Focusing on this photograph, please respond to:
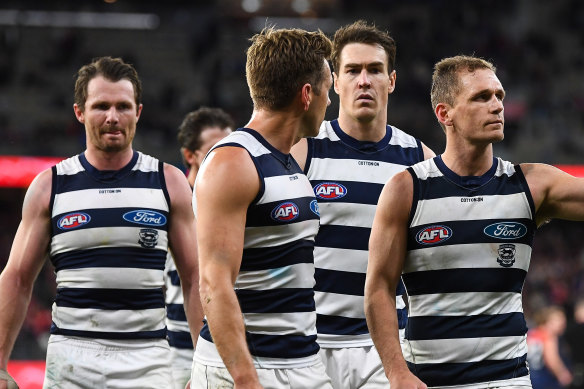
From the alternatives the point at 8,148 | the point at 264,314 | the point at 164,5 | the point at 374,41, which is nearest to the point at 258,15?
the point at 164,5

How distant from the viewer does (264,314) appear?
359 centimetres

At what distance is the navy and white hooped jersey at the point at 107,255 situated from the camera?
16.0ft

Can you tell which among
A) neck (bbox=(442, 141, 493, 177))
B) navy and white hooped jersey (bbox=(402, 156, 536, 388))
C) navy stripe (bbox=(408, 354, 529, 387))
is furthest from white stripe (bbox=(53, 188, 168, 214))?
navy stripe (bbox=(408, 354, 529, 387))

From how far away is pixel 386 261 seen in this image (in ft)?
13.6

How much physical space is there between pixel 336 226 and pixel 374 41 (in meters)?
1.09

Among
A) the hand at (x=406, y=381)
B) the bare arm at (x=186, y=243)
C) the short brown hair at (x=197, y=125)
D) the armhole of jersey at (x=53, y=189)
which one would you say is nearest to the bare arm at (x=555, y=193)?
the hand at (x=406, y=381)

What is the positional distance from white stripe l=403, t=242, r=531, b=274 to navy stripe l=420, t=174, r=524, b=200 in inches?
9.3

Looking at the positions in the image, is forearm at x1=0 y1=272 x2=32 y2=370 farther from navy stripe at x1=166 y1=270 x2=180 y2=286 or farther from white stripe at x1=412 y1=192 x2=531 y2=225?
white stripe at x1=412 y1=192 x2=531 y2=225

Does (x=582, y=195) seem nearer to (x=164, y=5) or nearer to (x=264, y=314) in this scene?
(x=264, y=314)

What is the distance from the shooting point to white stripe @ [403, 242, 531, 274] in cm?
413

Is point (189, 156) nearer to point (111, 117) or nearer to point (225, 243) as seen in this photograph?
point (111, 117)

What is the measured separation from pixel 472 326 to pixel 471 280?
0.64 feet

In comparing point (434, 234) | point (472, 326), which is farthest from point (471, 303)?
point (434, 234)

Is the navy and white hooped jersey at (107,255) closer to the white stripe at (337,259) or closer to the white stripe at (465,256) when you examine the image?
the white stripe at (337,259)
